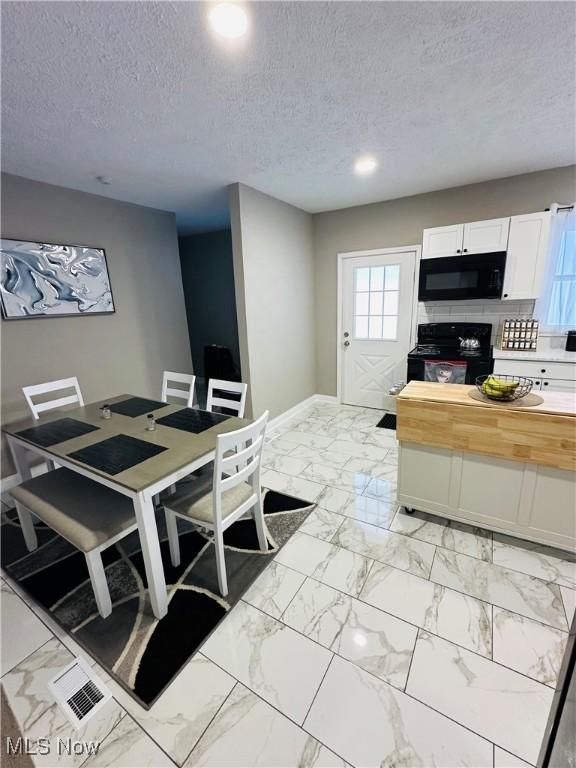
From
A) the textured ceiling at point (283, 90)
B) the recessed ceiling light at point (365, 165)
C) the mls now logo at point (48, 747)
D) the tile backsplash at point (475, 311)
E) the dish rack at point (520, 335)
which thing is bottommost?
the mls now logo at point (48, 747)

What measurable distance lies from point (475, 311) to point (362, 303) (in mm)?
1378

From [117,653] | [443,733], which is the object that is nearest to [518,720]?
[443,733]

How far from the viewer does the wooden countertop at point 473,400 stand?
1867 mm

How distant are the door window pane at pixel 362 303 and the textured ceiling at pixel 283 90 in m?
1.62

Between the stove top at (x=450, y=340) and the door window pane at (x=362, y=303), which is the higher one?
the door window pane at (x=362, y=303)

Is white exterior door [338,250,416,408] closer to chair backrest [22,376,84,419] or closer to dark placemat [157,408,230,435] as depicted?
dark placemat [157,408,230,435]

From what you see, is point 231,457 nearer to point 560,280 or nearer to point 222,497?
point 222,497

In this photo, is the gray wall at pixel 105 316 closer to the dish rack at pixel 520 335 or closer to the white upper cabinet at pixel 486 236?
the white upper cabinet at pixel 486 236

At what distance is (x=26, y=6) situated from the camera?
1229 millimetres

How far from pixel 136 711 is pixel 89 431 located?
1.51m

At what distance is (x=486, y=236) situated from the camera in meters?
3.36

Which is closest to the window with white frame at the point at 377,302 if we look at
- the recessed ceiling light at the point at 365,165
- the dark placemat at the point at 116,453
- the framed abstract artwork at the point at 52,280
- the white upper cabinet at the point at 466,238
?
the white upper cabinet at the point at 466,238

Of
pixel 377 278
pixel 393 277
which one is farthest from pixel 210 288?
pixel 393 277

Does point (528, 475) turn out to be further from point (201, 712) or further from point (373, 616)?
point (201, 712)
